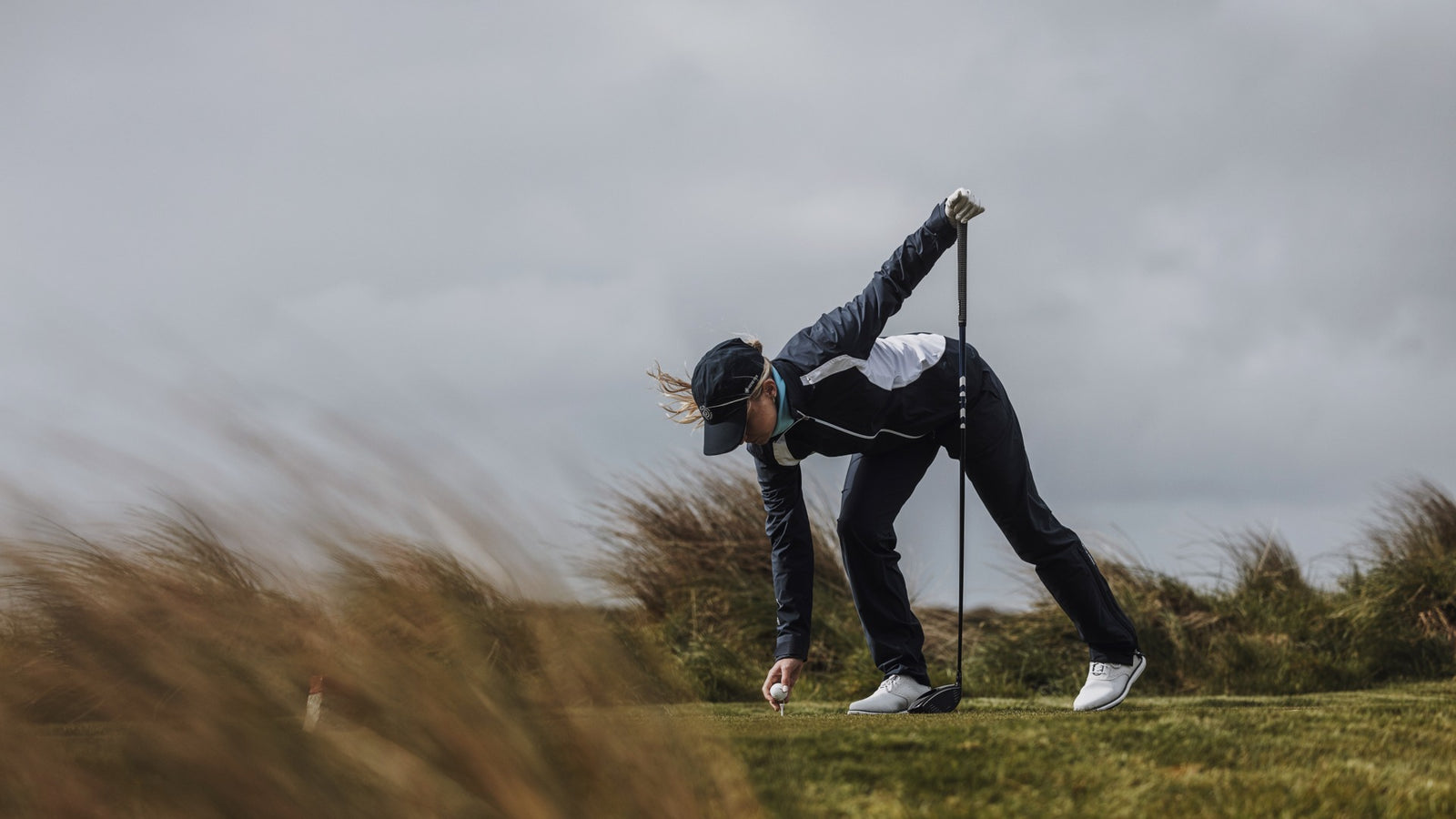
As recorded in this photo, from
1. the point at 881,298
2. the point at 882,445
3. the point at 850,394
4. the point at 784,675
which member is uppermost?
the point at 881,298

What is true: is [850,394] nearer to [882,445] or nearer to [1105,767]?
[882,445]

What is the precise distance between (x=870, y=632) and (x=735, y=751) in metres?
2.12

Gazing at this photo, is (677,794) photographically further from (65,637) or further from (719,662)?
(719,662)

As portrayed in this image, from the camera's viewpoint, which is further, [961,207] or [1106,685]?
[1106,685]

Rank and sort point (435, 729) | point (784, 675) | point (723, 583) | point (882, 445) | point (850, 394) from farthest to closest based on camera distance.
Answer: point (723, 583), point (882, 445), point (784, 675), point (850, 394), point (435, 729)

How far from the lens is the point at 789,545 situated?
4.60 meters

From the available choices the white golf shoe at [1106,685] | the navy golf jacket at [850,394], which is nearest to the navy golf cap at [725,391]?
the navy golf jacket at [850,394]

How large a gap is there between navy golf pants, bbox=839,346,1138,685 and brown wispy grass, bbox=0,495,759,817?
2252 millimetres

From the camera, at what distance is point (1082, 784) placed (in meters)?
2.72

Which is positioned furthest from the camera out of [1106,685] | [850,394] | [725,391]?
[1106,685]

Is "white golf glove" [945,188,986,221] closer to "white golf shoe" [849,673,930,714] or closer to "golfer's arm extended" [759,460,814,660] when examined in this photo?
"golfer's arm extended" [759,460,814,660]

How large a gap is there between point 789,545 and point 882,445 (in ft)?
1.70

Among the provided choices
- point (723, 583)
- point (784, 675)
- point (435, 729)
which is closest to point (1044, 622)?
point (723, 583)

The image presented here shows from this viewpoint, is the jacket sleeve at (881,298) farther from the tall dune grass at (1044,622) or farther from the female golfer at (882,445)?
the tall dune grass at (1044,622)
